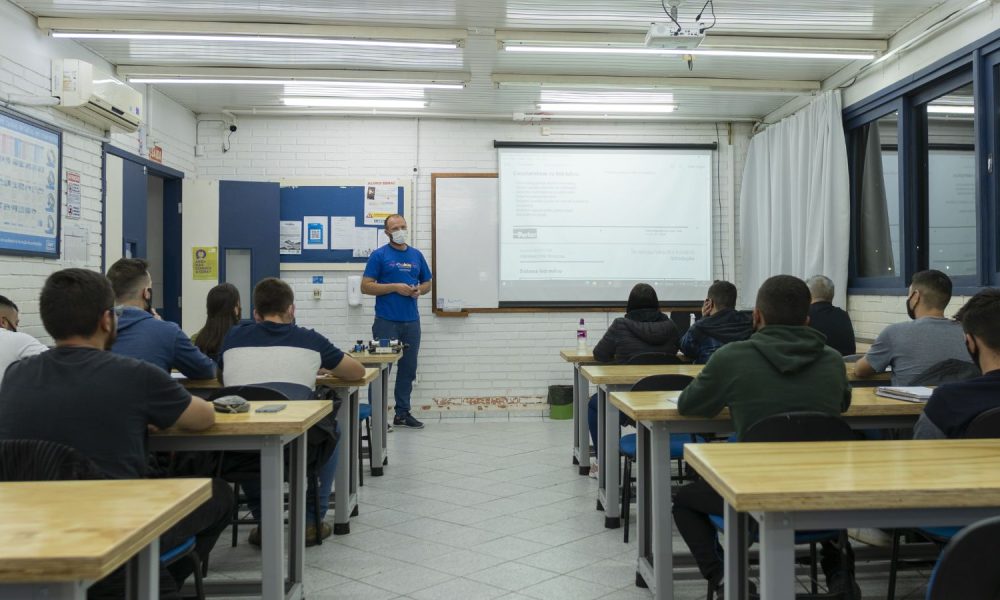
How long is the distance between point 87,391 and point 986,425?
2.26 meters

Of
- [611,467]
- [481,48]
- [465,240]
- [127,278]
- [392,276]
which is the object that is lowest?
[611,467]

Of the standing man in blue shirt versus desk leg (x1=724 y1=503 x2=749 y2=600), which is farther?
the standing man in blue shirt

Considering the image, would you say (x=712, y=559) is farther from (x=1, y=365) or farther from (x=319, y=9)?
(x=319, y=9)

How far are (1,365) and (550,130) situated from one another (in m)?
5.45

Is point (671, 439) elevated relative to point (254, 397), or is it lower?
lower

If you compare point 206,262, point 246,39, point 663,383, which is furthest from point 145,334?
point 206,262

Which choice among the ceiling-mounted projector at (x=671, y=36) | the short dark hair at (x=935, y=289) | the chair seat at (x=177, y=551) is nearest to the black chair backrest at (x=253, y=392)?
the chair seat at (x=177, y=551)

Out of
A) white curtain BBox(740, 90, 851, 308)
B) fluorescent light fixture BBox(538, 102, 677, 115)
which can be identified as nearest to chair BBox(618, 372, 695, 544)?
white curtain BBox(740, 90, 851, 308)

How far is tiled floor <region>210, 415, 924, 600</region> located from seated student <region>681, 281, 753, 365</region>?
101 cm

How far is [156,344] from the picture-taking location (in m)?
2.95

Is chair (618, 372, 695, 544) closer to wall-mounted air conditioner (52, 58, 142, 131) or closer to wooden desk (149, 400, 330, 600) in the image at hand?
wooden desk (149, 400, 330, 600)

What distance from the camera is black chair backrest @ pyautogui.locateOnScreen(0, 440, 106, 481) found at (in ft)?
5.72

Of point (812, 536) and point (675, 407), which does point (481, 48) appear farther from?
point (812, 536)

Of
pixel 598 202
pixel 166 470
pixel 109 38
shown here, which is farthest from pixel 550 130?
pixel 166 470
